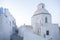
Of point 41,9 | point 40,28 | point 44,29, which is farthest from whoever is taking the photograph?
point 41,9

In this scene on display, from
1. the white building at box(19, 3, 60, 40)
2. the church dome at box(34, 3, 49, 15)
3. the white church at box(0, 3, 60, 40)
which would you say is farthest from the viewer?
the church dome at box(34, 3, 49, 15)

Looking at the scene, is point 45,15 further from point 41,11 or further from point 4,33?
point 4,33

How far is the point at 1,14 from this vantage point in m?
23.7

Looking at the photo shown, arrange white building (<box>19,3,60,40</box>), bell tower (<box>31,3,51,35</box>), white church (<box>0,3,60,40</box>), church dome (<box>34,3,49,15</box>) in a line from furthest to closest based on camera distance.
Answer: church dome (<box>34,3,49,15</box>)
bell tower (<box>31,3,51,35</box>)
white church (<box>0,3,60,40</box>)
white building (<box>19,3,60,40</box>)

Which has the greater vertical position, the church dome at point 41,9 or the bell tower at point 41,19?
the church dome at point 41,9

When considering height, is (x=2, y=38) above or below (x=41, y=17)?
below

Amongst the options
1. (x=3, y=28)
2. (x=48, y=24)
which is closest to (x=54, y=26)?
(x=48, y=24)

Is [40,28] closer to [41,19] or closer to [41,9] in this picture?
[41,19]

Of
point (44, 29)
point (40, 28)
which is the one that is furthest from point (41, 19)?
point (44, 29)

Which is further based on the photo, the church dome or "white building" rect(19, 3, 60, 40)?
the church dome

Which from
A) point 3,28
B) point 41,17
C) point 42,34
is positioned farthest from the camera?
point 3,28

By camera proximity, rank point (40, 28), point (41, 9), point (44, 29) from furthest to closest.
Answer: point (41, 9), point (40, 28), point (44, 29)

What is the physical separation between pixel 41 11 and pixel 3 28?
993 cm

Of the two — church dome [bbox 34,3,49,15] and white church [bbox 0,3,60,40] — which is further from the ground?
church dome [bbox 34,3,49,15]
